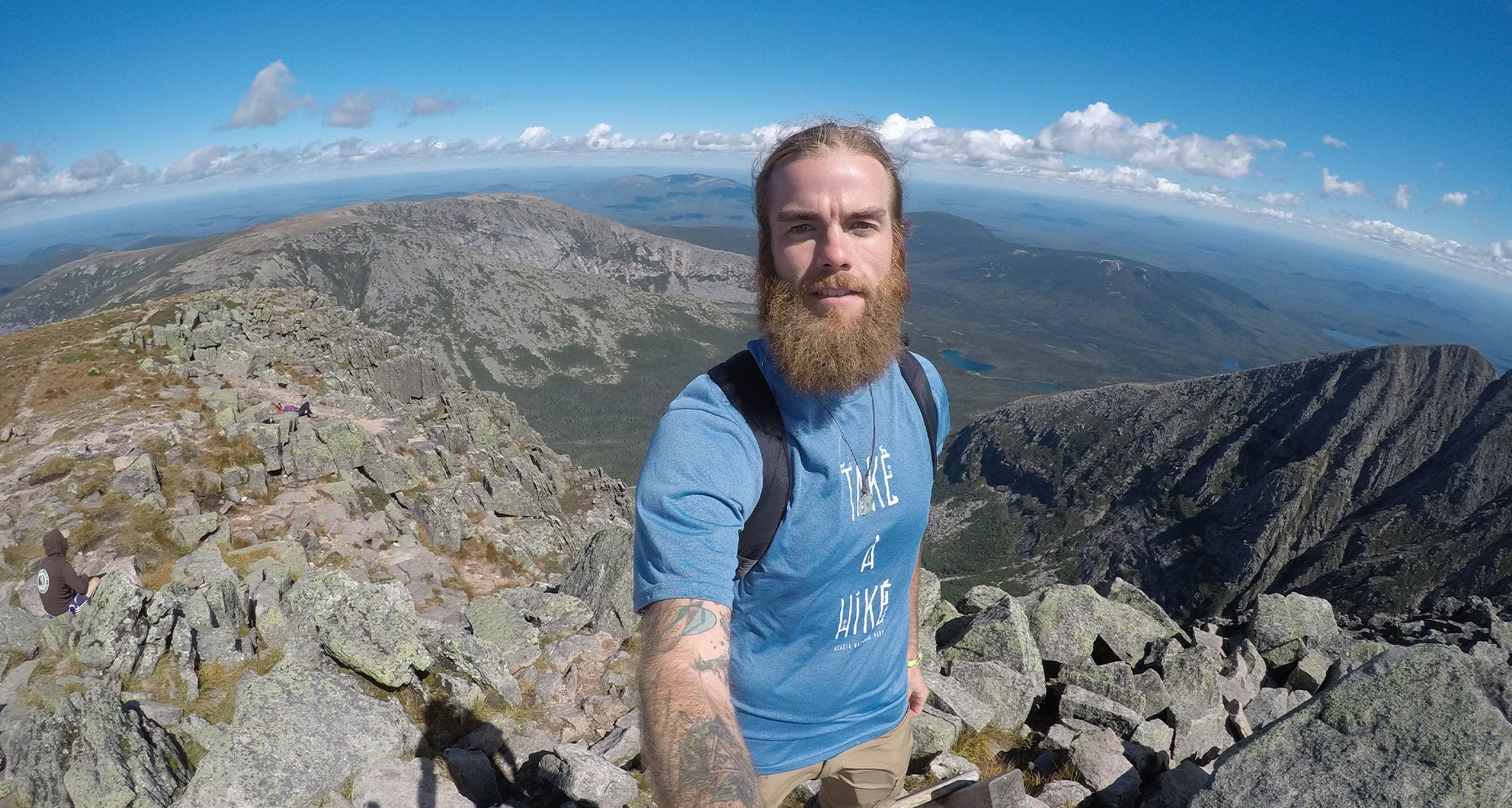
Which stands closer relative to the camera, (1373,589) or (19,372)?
(19,372)

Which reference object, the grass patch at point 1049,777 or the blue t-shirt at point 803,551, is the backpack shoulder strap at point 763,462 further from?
the grass patch at point 1049,777

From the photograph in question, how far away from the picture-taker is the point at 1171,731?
36.9ft

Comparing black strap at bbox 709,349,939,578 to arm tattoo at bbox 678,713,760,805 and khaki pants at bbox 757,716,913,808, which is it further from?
khaki pants at bbox 757,716,913,808

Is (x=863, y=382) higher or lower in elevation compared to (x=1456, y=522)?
higher

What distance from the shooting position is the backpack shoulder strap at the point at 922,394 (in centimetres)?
571

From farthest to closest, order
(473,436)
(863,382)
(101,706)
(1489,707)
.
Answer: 1. (473,436)
2. (101,706)
3. (1489,707)
4. (863,382)

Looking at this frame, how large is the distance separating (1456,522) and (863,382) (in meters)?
255

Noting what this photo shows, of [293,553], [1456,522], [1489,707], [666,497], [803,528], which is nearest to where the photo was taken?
[666,497]

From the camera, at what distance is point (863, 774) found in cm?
580

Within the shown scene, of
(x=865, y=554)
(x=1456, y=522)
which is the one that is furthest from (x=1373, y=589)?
(x=865, y=554)

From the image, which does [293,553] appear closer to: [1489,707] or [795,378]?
[795,378]

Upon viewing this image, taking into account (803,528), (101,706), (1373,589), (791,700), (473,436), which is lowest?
(1373,589)

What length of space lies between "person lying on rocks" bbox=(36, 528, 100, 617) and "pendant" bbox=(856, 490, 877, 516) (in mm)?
20571

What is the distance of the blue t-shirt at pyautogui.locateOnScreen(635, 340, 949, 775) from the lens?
3.70 m
